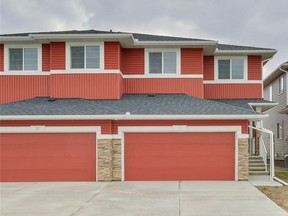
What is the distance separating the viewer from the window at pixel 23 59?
2147 centimetres

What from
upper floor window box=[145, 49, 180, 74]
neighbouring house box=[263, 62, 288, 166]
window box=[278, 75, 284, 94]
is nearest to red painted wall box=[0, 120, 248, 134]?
upper floor window box=[145, 49, 180, 74]

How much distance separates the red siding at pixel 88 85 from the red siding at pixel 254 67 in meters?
7.64

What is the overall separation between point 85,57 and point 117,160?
17.6ft

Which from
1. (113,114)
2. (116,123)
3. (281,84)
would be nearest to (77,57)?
(116,123)

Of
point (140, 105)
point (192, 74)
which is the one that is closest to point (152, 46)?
point (192, 74)

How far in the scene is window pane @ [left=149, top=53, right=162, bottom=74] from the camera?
21.8m

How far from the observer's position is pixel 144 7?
23.2m

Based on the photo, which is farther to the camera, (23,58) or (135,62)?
(135,62)

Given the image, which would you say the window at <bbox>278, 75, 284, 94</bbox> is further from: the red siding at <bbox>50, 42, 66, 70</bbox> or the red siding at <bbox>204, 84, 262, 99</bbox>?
the red siding at <bbox>50, 42, 66, 70</bbox>

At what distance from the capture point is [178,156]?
18.2m

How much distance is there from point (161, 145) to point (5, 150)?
6.44 metres

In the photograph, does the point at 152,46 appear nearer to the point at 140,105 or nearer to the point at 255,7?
the point at 140,105

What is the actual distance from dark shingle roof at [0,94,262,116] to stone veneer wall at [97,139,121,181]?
1.31 m

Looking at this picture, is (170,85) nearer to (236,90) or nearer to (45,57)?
(236,90)
